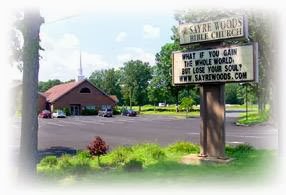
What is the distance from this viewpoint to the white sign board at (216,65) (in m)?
11.0

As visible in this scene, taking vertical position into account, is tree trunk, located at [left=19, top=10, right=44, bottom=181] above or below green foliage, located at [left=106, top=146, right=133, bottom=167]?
above

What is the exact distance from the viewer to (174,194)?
7.89 m

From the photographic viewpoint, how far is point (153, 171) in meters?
10.3

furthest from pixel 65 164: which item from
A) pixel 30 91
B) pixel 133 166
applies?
pixel 30 91

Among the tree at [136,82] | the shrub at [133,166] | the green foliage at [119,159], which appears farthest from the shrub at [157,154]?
the tree at [136,82]

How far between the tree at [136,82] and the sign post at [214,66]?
3065 inches

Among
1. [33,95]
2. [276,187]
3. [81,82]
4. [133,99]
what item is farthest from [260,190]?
[133,99]

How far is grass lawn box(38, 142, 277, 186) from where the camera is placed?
9.12 m

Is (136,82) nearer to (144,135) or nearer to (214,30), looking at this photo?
(144,135)

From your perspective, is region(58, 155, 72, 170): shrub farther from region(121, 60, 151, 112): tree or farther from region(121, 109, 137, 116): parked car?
region(121, 60, 151, 112): tree

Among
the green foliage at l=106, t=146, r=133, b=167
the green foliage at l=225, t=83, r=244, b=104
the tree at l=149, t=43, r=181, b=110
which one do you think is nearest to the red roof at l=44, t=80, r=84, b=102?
the tree at l=149, t=43, r=181, b=110

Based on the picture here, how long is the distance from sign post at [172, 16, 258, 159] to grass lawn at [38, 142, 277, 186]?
1007 mm

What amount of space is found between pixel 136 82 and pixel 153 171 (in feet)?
268

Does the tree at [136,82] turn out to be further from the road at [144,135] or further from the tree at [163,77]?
the road at [144,135]
